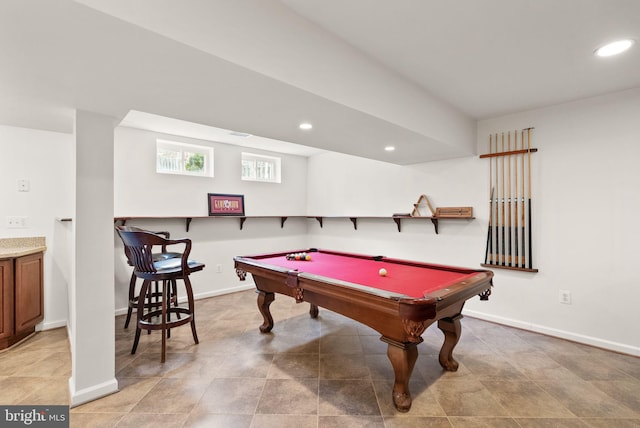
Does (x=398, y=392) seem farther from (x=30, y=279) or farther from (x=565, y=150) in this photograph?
(x=30, y=279)

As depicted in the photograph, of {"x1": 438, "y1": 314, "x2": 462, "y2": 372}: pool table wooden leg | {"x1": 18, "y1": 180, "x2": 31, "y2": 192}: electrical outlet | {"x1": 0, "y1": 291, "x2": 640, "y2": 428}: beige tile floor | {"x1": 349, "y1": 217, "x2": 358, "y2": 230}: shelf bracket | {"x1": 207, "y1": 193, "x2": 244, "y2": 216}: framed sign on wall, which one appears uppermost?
{"x1": 18, "y1": 180, "x2": 31, "y2": 192}: electrical outlet

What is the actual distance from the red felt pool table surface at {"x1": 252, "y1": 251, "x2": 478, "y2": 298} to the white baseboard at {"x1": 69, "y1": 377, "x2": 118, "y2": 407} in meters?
1.51

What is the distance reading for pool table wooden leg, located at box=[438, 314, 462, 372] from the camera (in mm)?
2244

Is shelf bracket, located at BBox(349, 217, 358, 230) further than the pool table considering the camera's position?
Yes

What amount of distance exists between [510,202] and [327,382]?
2748mm

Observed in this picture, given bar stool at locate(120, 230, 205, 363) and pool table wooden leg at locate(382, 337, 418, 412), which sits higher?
bar stool at locate(120, 230, 205, 363)

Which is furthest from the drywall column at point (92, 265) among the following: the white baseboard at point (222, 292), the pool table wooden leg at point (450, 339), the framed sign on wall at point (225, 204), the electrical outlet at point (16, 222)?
the pool table wooden leg at point (450, 339)

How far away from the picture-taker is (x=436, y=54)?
2031 mm

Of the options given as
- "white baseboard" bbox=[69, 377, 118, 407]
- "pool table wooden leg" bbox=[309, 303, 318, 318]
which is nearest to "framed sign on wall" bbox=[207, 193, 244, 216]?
"pool table wooden leg" bbox=[309, 303, 318, 318]

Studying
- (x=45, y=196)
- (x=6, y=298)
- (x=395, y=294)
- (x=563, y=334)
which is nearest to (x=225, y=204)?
(x=45, y=196)

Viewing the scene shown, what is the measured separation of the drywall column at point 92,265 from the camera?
1.91 meters

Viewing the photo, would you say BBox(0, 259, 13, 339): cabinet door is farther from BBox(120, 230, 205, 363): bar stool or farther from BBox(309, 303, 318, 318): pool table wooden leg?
BBox(309, 303, 318, 318): pool table wooden leg

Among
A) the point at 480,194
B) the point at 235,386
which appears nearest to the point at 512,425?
the point at 235,386

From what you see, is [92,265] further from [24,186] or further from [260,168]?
[260,168]
